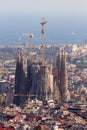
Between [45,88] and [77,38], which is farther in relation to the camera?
[77,38]

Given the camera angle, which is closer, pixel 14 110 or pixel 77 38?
pixel 14 110

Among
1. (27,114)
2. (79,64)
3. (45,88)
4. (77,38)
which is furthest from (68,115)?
(77,38)

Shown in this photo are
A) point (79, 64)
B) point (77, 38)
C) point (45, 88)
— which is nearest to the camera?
point (45, 88)

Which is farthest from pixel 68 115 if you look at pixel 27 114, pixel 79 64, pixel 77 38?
pixel 77 38

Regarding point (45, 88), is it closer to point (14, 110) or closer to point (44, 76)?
point (44, 76)

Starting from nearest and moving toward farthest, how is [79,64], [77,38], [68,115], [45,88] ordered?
[68,115]
[45,88]
[79,64]
[77,38]

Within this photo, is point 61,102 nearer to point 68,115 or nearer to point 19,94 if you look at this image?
point 19,94

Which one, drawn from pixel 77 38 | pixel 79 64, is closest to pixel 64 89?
pixel 79 64

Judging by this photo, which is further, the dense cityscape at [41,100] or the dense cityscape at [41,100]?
the dense cityscape at [41,100]

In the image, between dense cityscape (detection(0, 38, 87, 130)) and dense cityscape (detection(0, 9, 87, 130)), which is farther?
dense cityscape (detection(0, 38, 87, 130))
